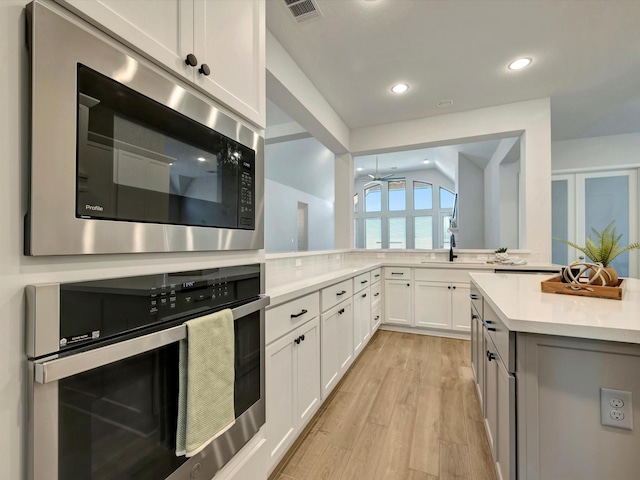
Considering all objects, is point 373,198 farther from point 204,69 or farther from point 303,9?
point 204,69

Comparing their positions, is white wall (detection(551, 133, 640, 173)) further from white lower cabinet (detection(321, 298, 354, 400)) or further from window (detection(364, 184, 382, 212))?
window (detection(364, 184, 382, 212))

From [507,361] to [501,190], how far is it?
478 centimetres

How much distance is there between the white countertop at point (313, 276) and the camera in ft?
4.85

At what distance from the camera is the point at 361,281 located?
284cm

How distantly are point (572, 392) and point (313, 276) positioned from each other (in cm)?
159

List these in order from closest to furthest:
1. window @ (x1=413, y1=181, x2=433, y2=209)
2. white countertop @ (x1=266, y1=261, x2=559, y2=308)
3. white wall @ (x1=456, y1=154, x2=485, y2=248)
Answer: white countertop @ (x1=266, y1=261, x2=559, y2=308) < white wall @ (x1=456, y1=154, x2=485, y2=248) < window @ (x1=413, y1=181, x2=433, y2=209)

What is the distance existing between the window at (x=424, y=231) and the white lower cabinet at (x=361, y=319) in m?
6.86

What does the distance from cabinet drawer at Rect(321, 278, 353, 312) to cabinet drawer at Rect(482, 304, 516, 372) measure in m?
0.93

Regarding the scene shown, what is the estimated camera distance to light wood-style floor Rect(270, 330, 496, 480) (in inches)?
58.9

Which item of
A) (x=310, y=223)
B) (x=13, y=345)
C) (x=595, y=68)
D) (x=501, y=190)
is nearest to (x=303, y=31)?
(x=13, y=345)

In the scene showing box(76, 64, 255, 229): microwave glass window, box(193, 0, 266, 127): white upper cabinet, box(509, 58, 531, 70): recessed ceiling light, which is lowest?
box(76, 64, 255, 229): microwave glass window

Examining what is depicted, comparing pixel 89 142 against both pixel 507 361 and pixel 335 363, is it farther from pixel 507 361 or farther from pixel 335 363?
pixel 335 363

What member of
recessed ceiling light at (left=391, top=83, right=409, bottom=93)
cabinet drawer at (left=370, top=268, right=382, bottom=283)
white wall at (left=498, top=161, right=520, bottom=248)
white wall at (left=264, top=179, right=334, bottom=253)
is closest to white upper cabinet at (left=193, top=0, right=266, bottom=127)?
recessed ceiling light at (left=391, top=83, right=409, bottom=93)

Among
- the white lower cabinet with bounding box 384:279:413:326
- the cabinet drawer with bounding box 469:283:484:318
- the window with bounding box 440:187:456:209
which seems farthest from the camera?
the window with bounding box 440:187:456:209
